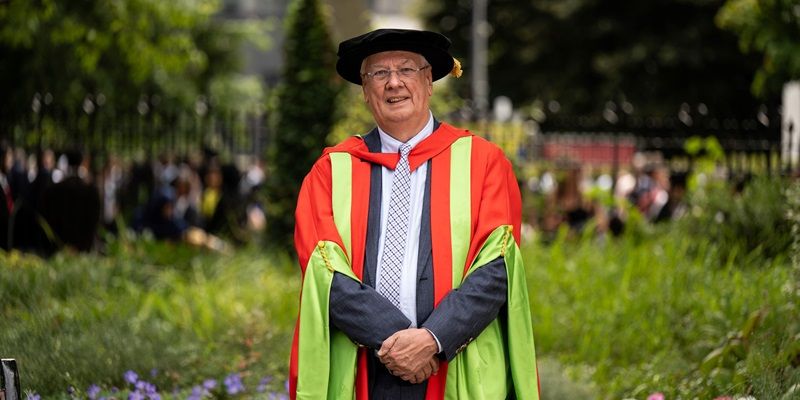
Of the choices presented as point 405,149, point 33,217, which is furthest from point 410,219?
point 33,217

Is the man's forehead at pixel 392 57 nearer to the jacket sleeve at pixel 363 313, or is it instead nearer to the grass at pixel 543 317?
the jacket sleeve at pixel 363 313

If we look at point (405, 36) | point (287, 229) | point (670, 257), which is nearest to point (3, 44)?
point (287, 229)

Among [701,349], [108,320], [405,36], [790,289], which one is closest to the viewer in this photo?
[405,36]

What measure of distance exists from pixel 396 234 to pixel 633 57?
26016 mm

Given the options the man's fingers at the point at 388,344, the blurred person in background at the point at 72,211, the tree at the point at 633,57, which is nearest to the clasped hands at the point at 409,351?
the man's fingers at the point at 388,344

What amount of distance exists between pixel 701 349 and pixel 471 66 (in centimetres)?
2761

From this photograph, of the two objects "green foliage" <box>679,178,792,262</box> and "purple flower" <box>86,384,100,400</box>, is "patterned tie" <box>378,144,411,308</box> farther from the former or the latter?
"green foliage" <box>679,178,792,262</box>

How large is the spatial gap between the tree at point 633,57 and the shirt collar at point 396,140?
2392 cm

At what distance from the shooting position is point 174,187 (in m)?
13.7

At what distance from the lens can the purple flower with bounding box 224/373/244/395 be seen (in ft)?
18.9

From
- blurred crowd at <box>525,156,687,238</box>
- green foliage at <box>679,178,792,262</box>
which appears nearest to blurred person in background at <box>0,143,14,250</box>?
green foliage at <box>679,178,792,262</box>

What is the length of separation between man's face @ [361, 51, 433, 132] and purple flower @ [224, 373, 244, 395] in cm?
226

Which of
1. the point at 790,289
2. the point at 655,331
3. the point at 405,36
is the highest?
the point at 405,36

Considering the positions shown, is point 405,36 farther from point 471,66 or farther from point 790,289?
point 471,66
